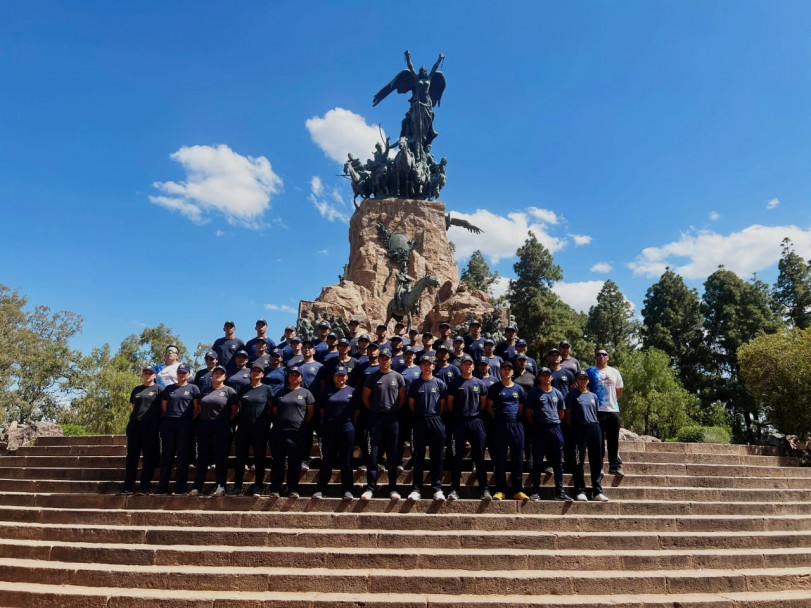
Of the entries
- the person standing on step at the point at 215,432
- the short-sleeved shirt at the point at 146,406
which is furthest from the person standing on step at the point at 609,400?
the short-sleeved shirt at the point at 146,406

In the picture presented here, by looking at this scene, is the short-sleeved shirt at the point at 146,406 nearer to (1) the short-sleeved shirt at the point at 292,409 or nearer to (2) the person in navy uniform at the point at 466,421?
(1) the short-sleeved shirt at the point at 292,409

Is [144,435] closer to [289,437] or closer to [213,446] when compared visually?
[213,446]

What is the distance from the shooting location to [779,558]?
5871mm

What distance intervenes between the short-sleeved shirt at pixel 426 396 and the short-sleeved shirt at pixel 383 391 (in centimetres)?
20

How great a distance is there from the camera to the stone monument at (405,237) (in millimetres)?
18984

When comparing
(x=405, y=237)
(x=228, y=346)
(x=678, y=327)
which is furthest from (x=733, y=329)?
(x=228, y=346)

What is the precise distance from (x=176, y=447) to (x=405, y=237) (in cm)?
1565

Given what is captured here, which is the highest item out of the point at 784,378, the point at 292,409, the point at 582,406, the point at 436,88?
the point at 436,88

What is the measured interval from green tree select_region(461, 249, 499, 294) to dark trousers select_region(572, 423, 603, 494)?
3868cm

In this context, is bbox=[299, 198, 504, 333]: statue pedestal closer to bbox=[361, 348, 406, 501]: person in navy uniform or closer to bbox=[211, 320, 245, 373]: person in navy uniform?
bbox=[211, 320, 245, 373]: person in navy uniform

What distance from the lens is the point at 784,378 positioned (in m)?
15.9

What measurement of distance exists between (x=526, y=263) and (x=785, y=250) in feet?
52.2

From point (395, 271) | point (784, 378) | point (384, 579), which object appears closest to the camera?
point (384, 579)

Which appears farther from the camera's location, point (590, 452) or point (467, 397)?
point (590, 452)
